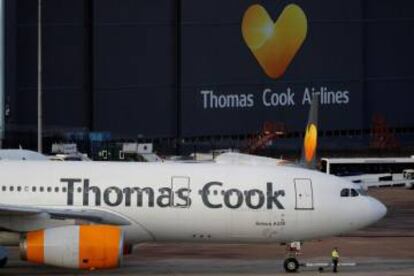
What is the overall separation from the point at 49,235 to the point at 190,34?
80.4 meters

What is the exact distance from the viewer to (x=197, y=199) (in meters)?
25.5

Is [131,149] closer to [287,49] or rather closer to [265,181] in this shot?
[287,49]

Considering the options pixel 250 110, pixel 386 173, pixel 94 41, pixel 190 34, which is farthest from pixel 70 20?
pixel 386 173

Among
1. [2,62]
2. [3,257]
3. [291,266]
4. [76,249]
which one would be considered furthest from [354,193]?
[2,62]

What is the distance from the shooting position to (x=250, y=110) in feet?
Answer: 343

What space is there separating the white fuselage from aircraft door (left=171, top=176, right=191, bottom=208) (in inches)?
1.2

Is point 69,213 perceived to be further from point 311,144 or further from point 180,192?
point 311,144

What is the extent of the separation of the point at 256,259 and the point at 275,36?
7557 cm

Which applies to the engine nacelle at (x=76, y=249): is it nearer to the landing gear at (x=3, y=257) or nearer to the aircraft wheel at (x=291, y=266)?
the landing gear at (x=3, y=257)

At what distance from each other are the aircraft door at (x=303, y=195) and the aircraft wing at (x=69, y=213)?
510 cm

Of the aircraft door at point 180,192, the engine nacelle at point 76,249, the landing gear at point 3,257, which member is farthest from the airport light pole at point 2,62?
the engine nacelle at point 76,249

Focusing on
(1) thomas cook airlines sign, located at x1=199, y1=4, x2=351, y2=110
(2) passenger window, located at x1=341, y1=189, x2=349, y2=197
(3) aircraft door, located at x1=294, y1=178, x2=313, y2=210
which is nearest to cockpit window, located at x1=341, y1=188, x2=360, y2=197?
(2) passenger window, located at x1=341, y1=189, x2=349, y2=197

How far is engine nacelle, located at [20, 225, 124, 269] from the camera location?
23.2m

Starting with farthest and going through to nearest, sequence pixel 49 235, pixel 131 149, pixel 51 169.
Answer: pixel 131 149
pixel 51 169
pixel 49 235
